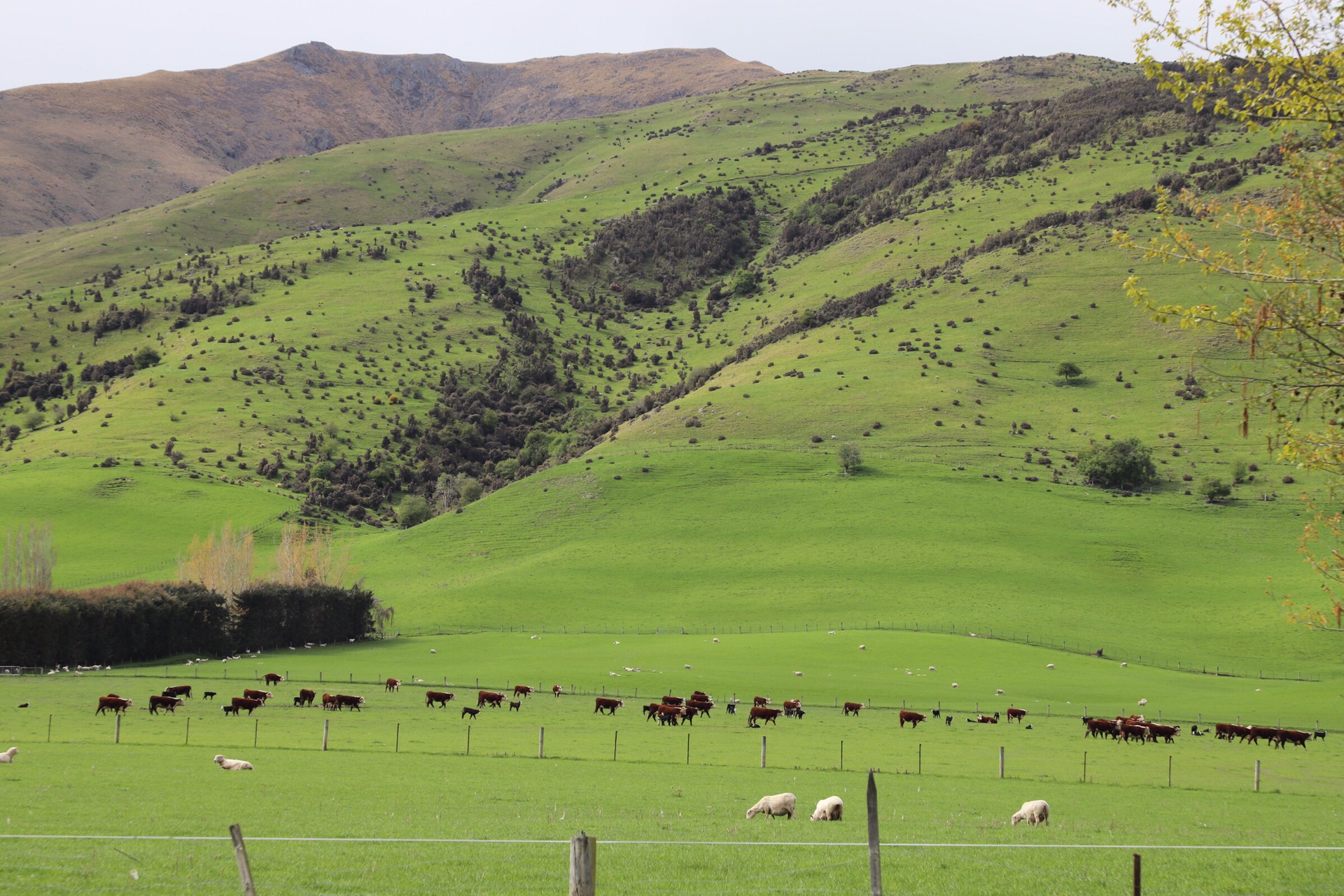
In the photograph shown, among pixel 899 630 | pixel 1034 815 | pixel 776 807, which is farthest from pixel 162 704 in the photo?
pixel 899 630

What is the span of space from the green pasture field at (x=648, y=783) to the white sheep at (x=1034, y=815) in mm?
859

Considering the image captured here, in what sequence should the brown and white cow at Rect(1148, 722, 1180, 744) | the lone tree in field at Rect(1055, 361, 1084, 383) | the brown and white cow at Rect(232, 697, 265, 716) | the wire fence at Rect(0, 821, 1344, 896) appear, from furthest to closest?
the lone tree in field at Rect(1055, 361, 1084, 383), the brown and white cow at Rect(232, 697, 265, 716), the brown and white cow at Rect(1148, 722, 1180, 744), the wire fence at Rect(0, 821, 1344, 896)

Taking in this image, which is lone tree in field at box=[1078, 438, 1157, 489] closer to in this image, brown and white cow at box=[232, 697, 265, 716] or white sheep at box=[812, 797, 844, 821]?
brown and white cow at box=[232, 697, 265, 716]

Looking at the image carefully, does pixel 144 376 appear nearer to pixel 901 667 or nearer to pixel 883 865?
pixel 901 667

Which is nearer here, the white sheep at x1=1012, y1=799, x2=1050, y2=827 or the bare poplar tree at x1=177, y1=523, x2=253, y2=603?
the white sheep at x1=1012, y1=799, x2=1050, y2=827

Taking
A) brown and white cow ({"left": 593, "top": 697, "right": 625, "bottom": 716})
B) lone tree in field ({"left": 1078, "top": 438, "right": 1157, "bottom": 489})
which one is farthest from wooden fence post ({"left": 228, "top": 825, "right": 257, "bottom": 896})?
lone tree in field ({"left": 1078, "top": 438, "right": 1157, "bottom": 489})

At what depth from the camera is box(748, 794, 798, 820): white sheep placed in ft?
76.1

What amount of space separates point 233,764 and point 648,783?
11.2m

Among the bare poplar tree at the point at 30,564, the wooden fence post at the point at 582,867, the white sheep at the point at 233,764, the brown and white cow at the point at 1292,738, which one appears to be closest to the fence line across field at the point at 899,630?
the bare poplar tree at the point at 30,564

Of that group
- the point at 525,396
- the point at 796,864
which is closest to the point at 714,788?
the point at 796,864

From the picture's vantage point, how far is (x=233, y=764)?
28109 millimetres

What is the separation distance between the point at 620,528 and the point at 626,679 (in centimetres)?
4505

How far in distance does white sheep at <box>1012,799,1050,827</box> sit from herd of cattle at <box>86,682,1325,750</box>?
930 inches

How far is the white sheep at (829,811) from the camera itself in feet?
75.9
